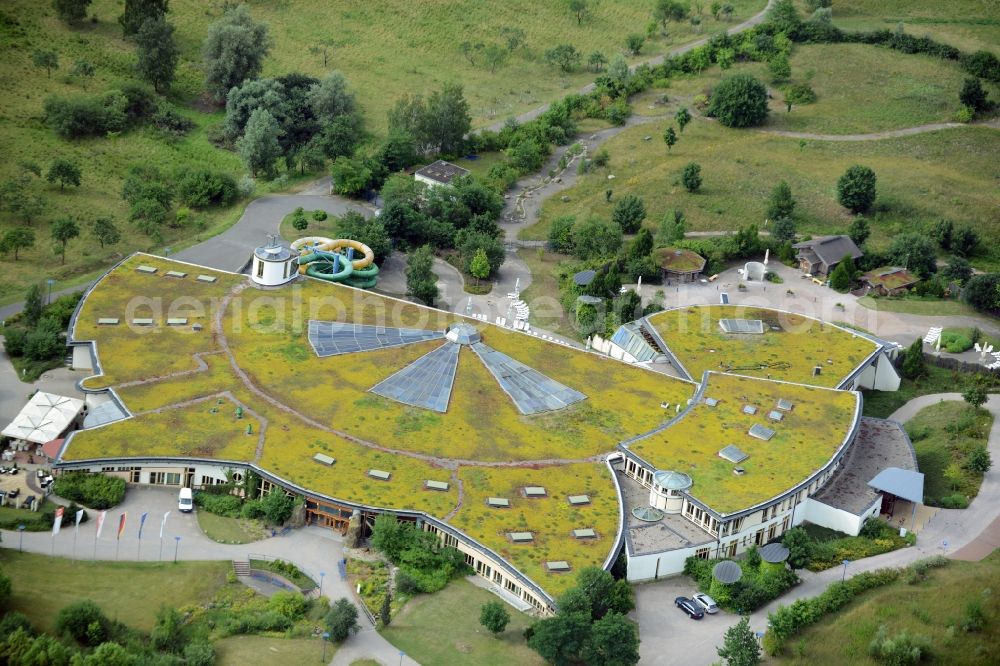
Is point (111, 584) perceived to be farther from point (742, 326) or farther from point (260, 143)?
point (260, 143)

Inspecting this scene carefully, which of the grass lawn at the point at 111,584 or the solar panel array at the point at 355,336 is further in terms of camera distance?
the solar panel array at the point at 355,336

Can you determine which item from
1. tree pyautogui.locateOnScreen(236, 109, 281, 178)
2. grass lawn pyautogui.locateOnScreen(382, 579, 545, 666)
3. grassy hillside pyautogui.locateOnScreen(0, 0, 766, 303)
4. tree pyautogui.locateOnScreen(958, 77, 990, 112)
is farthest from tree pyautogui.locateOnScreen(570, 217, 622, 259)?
tree pyautogui.locateOnScreen(958, 77, 990, 112)

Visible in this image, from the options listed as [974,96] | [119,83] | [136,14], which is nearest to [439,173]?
[119,83]

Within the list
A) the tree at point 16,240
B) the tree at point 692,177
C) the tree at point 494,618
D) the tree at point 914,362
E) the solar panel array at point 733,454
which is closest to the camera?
the tree at point 494,618

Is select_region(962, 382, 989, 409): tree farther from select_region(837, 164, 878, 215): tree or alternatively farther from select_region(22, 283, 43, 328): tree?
select_region(22, 283, 43, 328): tree

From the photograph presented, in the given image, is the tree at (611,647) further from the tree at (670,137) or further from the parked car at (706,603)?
the tree at (670,137)

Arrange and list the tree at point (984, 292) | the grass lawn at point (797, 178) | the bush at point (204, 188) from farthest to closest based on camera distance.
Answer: the grass lawn at point (797, 178) → the bush at point (204, 188) → the tree at point (984, 292)

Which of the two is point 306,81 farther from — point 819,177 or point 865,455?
point 865,455

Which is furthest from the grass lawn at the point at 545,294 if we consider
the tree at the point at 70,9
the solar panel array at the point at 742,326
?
the tree at the point at 70,9

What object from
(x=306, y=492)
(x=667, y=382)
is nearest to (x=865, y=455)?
(x=667, y=382)
